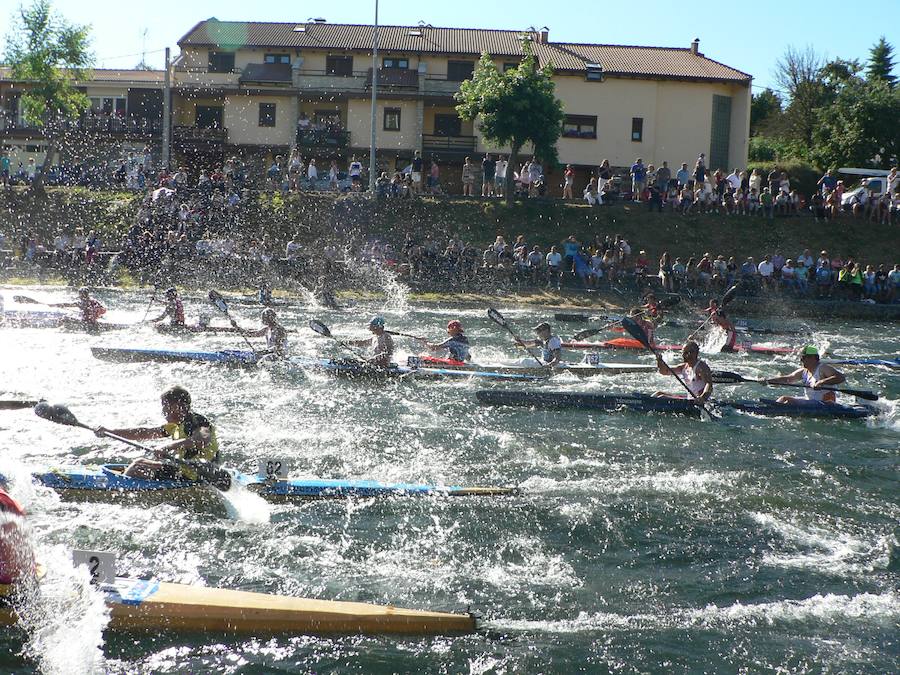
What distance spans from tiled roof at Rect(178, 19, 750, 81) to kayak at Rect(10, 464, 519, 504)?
119ft

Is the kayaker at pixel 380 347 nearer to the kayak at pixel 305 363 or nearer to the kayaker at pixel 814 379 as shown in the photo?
the kayak at pixel 305 363

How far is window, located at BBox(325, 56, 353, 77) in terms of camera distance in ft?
145

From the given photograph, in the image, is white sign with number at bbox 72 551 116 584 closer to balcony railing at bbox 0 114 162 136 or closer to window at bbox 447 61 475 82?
window at bbox 447 61 475 82

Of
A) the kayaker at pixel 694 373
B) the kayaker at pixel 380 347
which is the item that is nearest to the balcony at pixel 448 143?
the kayaker at pixel 380 347

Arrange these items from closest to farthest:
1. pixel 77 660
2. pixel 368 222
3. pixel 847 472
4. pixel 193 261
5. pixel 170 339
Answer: pixel 77 660 → pixel 847 472 → pixel 170 339 → pixel 193 261 → pixel 368 222

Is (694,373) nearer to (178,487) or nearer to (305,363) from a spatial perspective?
(305,363)

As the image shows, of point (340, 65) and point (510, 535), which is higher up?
point (340, 65)

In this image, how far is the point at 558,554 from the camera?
9.17 meters

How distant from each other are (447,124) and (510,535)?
36217 mm

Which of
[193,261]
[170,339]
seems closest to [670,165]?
[193,261]

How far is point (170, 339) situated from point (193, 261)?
1096 centimetres

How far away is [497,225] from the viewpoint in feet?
116

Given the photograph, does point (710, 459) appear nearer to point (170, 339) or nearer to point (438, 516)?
point (438, 516)

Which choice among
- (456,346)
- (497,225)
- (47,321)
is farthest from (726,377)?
(497,225)
